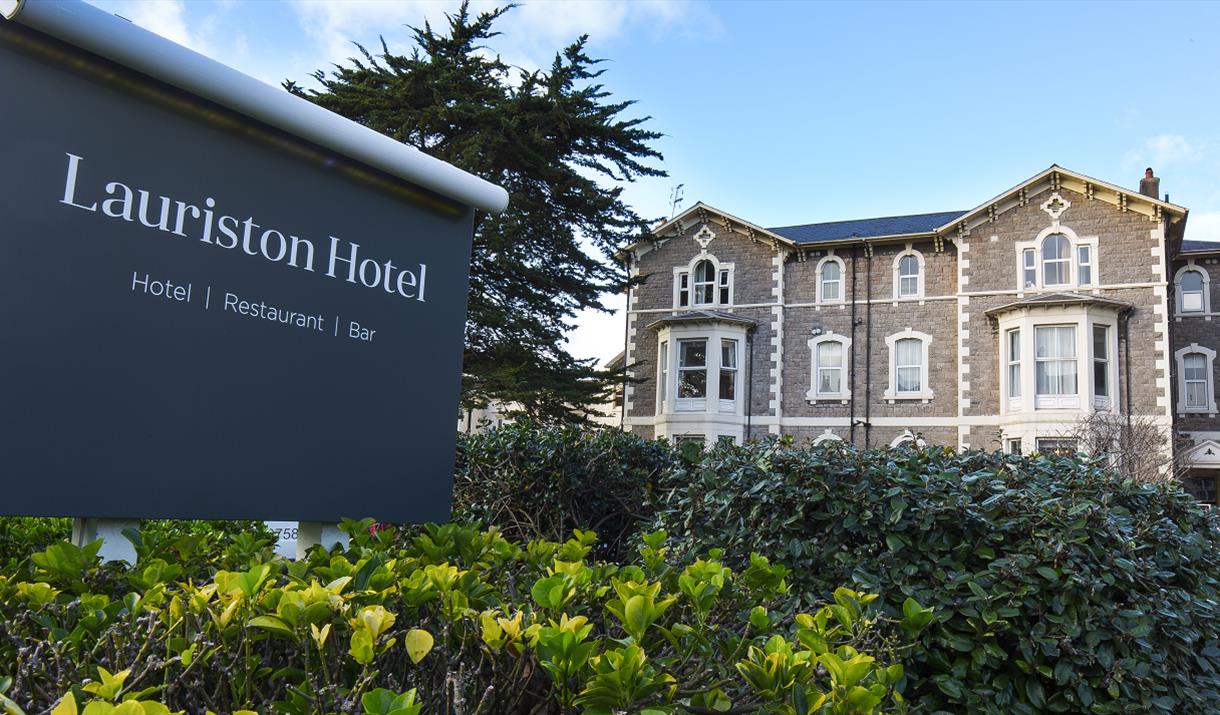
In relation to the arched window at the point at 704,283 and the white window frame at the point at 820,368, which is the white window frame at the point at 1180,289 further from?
the arched window at the point at 704,283

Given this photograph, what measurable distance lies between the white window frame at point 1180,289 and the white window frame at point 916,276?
325 inches

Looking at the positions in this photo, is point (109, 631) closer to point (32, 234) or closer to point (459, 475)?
point (32, 234)

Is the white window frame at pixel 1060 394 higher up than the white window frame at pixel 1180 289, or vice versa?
the white window frame at pixel 1180 289

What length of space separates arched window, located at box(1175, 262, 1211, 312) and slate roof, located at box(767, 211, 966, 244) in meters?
6.72

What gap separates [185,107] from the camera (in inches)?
98.3

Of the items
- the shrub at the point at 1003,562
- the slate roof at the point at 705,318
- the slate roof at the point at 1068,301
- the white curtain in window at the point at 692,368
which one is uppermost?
the slate roof at the point at 1068,301

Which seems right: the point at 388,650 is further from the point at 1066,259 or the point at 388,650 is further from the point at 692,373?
the point at 1066,259

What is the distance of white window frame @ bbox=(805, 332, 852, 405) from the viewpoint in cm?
2439

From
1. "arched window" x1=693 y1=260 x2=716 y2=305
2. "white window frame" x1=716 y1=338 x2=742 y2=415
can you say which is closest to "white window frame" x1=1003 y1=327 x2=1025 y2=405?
"white window frame" x1=716 y1=338 x2=742 y2=415

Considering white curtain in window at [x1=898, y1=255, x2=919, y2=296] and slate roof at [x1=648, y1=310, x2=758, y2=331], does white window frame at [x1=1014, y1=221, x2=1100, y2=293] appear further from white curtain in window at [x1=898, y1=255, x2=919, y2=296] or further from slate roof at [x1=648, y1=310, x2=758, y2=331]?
slate roof at [x1=648, y1=310, x2=758, y2=331]

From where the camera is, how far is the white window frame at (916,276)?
79.8ft

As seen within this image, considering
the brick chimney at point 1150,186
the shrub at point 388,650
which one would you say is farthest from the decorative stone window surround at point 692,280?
the shrub at point 388,650

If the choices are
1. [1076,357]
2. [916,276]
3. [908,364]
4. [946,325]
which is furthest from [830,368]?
[1076,357]

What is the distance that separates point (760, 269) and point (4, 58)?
24.6m
